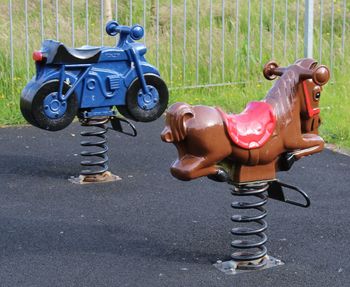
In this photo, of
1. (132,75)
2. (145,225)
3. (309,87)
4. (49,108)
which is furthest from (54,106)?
(309,87)

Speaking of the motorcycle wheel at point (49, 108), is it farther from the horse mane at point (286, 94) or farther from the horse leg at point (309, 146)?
the horse leg at point (309, 146)

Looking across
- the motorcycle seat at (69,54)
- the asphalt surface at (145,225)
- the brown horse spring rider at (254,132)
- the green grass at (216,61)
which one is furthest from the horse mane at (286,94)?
the green grass at (216,61)

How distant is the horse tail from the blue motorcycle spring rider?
6.49 feet

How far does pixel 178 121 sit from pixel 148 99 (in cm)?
231

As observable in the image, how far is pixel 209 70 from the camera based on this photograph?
10.1 metres

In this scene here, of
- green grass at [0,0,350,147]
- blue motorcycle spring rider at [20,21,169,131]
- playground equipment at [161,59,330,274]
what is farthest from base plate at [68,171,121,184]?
green grass at [0,0,350,147]

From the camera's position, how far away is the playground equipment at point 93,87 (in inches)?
236

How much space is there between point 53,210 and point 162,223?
79 cm

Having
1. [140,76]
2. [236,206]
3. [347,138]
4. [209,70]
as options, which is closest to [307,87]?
[236,206]

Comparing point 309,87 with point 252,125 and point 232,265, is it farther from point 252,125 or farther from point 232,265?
point 232,265

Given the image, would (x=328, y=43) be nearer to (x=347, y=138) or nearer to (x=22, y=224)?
(x=347, y=138)

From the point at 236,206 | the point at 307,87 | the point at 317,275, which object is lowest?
the point at 317,275

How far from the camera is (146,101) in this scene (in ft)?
21.1

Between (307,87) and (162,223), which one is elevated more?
(307,87)
